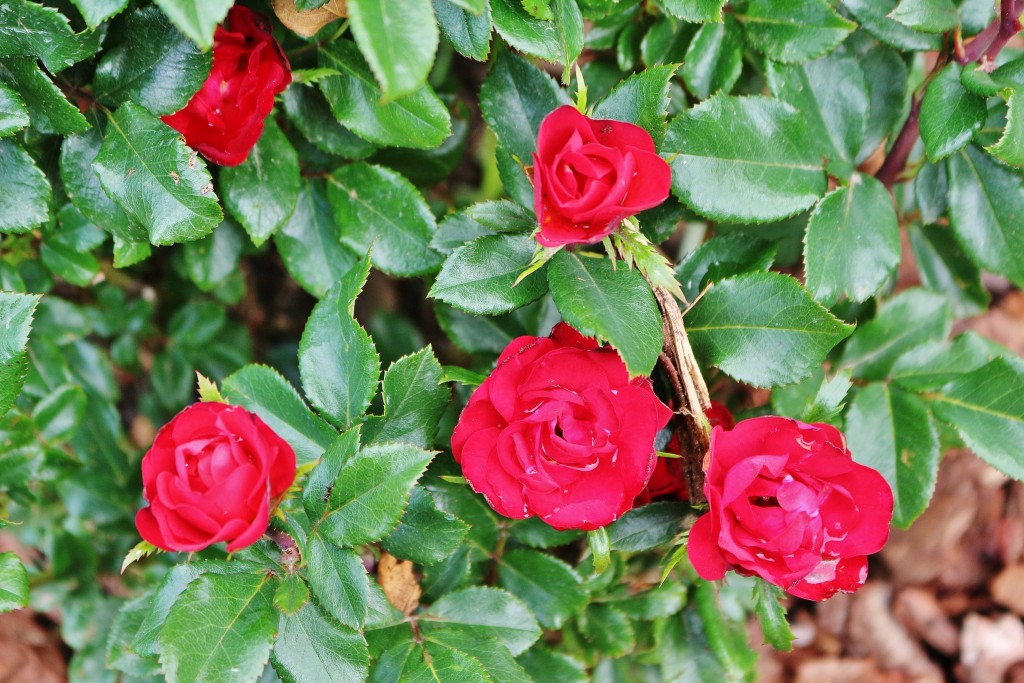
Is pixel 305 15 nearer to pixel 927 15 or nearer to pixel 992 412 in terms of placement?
pixel 927 15

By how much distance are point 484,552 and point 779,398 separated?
516 millimetres

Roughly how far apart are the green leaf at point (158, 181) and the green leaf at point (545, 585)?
2.14ft

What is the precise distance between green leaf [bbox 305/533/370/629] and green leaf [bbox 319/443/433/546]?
2 cm

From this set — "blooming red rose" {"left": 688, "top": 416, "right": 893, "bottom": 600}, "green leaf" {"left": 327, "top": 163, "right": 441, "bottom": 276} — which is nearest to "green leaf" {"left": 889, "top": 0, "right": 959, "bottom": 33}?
"blooming red rose" {"left": 688, "top": 416, "right": 893, "bottom": 600}

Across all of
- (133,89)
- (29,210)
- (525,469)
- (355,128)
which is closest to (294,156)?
(355,128)

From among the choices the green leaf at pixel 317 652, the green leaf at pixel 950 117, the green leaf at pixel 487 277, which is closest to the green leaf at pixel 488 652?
the green leaf at pixel 317 652

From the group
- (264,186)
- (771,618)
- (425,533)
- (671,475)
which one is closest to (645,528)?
(671,475)

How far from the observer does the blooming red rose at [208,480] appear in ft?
2.55

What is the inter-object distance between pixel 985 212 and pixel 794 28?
0.39 metres

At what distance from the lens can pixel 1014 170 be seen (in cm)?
113

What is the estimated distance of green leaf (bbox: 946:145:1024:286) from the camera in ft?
3.73

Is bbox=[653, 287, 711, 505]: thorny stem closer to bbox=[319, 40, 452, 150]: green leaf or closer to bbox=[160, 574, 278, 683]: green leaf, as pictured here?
bbox=[319, 40, 452, 150]: green leaf

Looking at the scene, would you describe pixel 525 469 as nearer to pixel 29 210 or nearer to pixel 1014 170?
pixel 29 210

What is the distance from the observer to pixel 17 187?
39.0 inches
